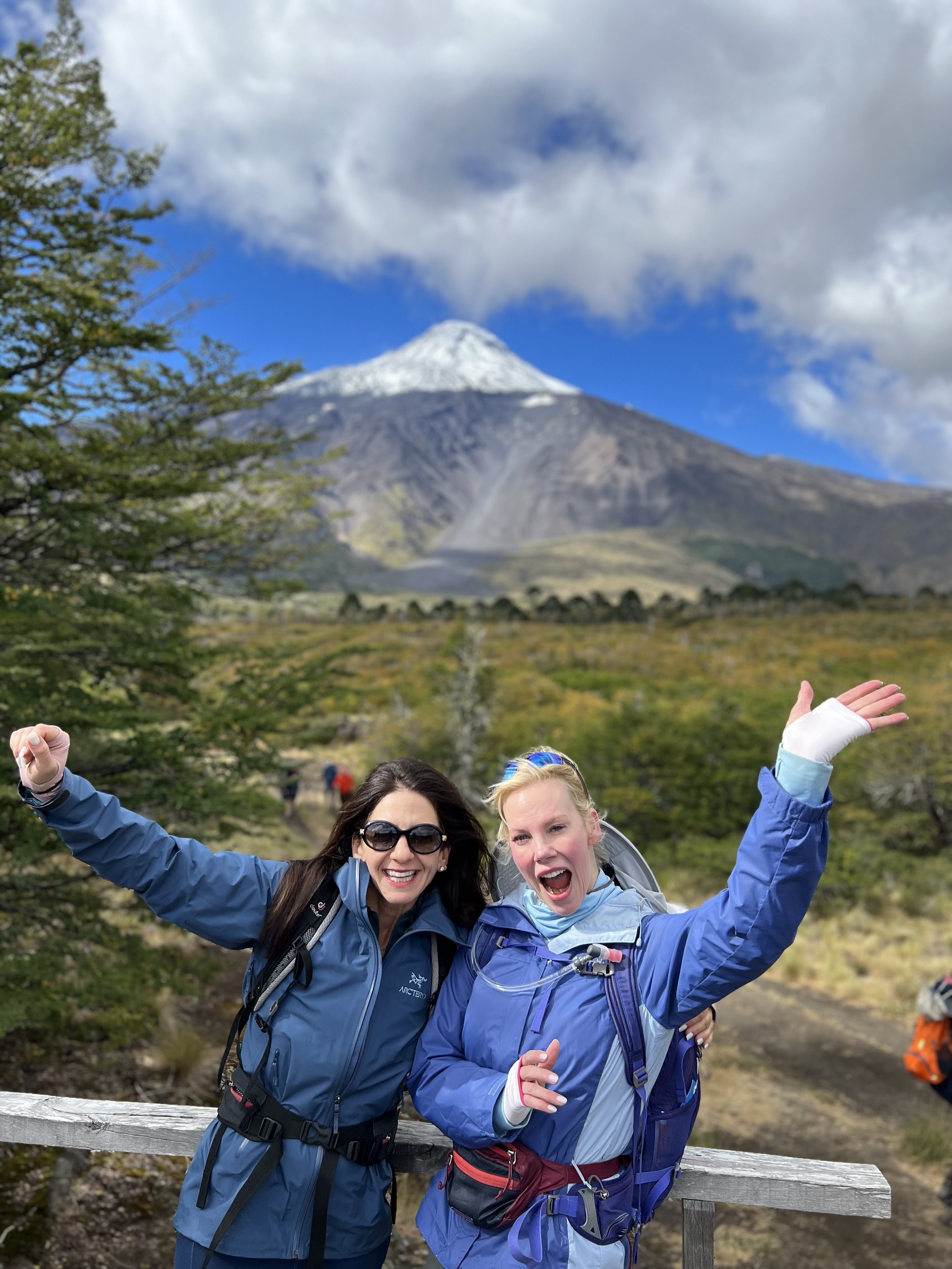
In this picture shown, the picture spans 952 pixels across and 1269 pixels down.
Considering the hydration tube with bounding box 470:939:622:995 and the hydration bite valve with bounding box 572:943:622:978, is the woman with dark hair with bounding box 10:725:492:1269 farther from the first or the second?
the hydration bite valve with bounding box 572:943:622:978

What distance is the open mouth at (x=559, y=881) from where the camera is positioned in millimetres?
1926

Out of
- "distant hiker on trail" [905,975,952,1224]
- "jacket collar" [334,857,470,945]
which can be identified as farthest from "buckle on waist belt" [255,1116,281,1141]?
"distant hiker on trail" [905,975,952,1224]

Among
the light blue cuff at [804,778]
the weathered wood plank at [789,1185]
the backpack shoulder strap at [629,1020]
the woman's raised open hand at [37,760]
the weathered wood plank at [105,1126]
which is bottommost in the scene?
the weathered wood plank at [105,1126]

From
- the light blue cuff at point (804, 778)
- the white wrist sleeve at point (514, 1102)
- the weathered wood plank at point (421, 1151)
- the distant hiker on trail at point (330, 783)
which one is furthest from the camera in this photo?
the distant hiker on trail at point (330, 783)

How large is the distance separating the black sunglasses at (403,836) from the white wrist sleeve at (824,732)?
36.9 inches

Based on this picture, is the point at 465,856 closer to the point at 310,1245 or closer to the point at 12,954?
the point at 310,1245

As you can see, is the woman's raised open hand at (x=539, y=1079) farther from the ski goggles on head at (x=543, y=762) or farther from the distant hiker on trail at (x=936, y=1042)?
the distant hiker on trail at (x=936, y=1042)

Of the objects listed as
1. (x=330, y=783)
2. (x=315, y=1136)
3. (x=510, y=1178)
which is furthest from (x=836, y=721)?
(x=330, y=783)

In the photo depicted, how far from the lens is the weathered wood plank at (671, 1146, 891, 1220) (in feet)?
6.70

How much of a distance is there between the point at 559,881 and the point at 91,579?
6284 mm

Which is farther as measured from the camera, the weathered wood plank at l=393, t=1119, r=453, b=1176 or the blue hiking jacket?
the weathered wood plank at l=393, t=1119, r=453, b=1176

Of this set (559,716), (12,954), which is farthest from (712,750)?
(12,954)

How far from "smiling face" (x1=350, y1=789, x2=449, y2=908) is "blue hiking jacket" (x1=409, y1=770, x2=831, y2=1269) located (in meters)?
0.20

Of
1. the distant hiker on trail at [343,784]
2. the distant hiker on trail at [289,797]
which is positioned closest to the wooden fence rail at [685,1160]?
the distant hiker on trail at [289,797]
